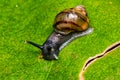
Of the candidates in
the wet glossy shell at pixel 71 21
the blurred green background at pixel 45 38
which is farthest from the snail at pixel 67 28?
the blurred green background at pixel 45 38

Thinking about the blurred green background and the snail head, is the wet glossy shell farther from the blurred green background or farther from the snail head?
the snail head

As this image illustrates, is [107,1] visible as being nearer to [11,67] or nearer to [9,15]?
[9,15]

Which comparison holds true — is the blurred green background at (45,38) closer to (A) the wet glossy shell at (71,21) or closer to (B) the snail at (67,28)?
(B) the snail at (67,28)

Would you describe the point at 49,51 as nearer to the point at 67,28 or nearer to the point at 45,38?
the point at 45,38

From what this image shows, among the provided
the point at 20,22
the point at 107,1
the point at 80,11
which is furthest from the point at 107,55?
the point at 20,22

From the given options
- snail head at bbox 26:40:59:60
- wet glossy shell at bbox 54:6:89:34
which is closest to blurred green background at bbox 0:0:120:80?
snail head at bbox 26:40:59:60
